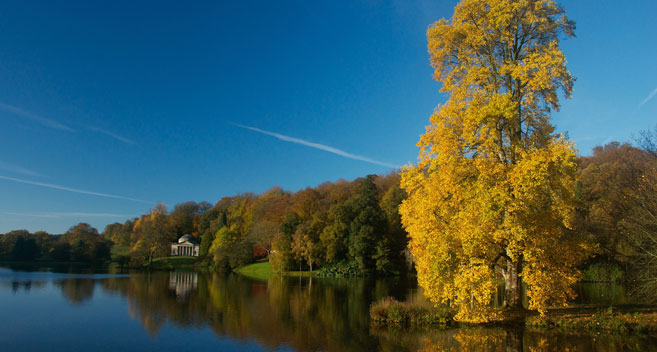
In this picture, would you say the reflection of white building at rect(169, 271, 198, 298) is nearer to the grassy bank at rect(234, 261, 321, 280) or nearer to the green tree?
the grassy bank at rect(234, 261, 321, 280)

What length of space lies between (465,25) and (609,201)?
17773 millimetres

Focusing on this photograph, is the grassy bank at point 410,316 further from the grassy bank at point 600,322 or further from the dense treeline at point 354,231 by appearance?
the dense treeline at point 354,231

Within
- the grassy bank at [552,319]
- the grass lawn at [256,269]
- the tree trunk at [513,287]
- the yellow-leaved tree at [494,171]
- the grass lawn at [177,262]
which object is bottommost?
the grass lawn at [177,262]

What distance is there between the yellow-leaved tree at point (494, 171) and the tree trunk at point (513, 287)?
42mm

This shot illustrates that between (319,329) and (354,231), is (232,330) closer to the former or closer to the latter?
(319,329)

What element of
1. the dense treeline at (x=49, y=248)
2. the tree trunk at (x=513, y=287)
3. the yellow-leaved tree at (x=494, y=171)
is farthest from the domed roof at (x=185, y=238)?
the tree trunk at (x=513, y=287)

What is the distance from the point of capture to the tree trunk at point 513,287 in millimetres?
14791

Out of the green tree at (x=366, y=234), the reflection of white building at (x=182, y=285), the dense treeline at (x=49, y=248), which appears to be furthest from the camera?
the dense treeline at (x=49, y=248)

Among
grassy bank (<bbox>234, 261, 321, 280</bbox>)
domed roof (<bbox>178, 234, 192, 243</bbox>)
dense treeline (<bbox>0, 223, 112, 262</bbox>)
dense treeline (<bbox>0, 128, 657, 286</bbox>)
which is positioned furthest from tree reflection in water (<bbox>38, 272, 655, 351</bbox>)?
domed roof (<bbox>178, 234, 192, 243</bbox>)

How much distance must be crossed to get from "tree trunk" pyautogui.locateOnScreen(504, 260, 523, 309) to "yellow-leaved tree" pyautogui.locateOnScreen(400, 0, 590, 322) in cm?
4

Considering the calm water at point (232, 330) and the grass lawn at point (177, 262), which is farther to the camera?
the grass lawn at point (177, 262)

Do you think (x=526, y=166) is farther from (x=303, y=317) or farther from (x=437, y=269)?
(x=303, y=317)

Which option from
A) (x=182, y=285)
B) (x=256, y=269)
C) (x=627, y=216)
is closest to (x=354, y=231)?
(x=256, y=269)

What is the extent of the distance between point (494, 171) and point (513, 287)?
16.9 ft
